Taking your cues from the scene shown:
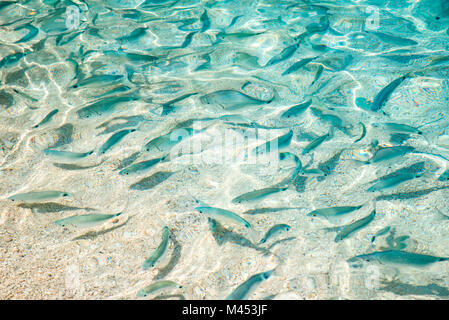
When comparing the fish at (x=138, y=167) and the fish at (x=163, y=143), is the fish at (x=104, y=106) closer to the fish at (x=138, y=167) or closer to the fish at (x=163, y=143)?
the fish at (x=163, y=143)

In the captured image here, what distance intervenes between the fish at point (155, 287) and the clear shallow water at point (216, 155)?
0.12 metres

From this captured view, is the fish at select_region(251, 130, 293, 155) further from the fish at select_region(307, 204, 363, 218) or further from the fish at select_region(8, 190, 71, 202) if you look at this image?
the fish at select_region(8, 190, 71, 202)

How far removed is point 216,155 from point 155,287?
6.27 feet

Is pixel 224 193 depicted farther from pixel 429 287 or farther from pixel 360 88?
pixel 360 88

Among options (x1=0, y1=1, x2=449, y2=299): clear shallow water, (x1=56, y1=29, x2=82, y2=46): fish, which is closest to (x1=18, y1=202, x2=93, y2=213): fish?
(x1=0, y1=1, x2=449, y2=299): clear shallow water

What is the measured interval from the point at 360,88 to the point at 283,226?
3.40m

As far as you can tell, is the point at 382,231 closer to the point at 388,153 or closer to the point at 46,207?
the point at 388,153

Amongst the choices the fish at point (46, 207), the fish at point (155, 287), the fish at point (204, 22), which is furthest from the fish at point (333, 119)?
the fish at point (204, 22)

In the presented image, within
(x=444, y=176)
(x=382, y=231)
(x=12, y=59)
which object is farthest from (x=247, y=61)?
(x=12, y=59)

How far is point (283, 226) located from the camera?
2736 millimetres

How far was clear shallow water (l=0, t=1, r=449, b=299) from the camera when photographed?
8.22ft

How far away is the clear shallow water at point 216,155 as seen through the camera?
2.51 meters
